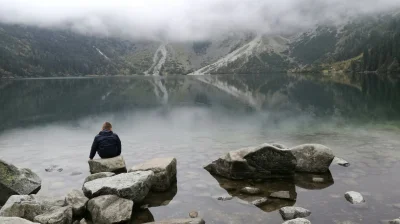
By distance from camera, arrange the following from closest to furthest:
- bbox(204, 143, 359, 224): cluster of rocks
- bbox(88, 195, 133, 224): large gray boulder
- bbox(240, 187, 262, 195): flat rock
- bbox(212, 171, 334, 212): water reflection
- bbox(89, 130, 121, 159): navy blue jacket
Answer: bbox(88, 195, 133, 224): large gray boulder → bbox(212, 171, 334, 212): water reflection → bbox(240, 187, 262, 195): flat rock → bbox(204, 143, 359, 224): cluster of rocks → bbox(89, 130, 121, 159): navy blue jacket

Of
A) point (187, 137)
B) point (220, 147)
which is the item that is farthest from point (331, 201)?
point (187, 137)

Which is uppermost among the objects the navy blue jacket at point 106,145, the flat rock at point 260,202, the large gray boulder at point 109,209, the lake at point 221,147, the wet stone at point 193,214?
the navy blue jacket at point 106,145

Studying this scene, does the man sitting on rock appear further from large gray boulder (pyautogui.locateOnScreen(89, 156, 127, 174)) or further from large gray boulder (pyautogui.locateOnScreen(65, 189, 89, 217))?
large gray boulder (pyautogui.locateOnScreen(65, 189, 89, 217))

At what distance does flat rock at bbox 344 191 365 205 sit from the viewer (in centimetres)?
1622

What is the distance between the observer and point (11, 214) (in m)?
14.3

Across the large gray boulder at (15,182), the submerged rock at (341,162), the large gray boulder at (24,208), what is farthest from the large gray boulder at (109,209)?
the submerged rock at (341,162)

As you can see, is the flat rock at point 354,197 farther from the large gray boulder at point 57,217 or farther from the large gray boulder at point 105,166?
the large gray boulder at point 105,166

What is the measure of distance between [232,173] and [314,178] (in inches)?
193

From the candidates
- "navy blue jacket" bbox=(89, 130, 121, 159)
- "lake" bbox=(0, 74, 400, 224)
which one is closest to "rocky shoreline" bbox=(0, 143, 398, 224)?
"lake" bbox=(0, 74, 400, 224)

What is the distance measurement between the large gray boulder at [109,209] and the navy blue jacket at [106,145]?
7.27 m

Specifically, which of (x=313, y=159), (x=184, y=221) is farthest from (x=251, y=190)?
(x=313, y=159)

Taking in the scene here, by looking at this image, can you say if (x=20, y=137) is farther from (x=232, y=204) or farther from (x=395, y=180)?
(x=395, y=180)

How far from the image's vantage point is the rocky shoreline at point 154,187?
1472cm

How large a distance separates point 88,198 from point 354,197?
12937 millimetres
